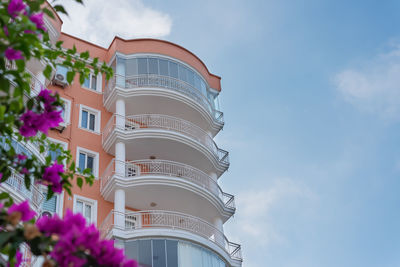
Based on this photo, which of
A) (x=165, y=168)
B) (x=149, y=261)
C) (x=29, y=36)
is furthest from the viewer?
(x=165, y=168)

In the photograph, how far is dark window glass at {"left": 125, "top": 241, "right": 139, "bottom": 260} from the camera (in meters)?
19.9

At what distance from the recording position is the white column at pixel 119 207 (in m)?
20.9

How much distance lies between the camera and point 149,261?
19828 mm

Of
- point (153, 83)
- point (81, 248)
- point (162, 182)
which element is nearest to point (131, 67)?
point (153, 83)

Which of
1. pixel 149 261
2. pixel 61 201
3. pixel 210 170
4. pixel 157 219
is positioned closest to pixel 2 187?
pixel 61 201

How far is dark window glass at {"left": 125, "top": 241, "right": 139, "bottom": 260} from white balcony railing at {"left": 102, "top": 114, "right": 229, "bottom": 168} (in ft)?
18.3

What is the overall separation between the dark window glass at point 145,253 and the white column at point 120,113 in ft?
18.9

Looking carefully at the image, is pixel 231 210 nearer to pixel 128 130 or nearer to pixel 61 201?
pixel 128 130

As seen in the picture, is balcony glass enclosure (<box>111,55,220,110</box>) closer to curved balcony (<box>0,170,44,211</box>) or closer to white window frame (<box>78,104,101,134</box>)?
white window frame (<box>78,104,101,134</box>)

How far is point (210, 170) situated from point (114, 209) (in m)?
6.02

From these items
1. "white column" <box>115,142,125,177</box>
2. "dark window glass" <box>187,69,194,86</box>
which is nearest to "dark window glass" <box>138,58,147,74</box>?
"dark window glass" <box>187,69,194,86</box>

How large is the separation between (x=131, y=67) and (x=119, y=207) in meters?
7.70

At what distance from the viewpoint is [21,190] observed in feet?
60.6

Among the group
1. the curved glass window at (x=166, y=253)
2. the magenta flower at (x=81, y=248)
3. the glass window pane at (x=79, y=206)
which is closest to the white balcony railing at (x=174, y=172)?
the glass window pane at (x=79, y=206)
